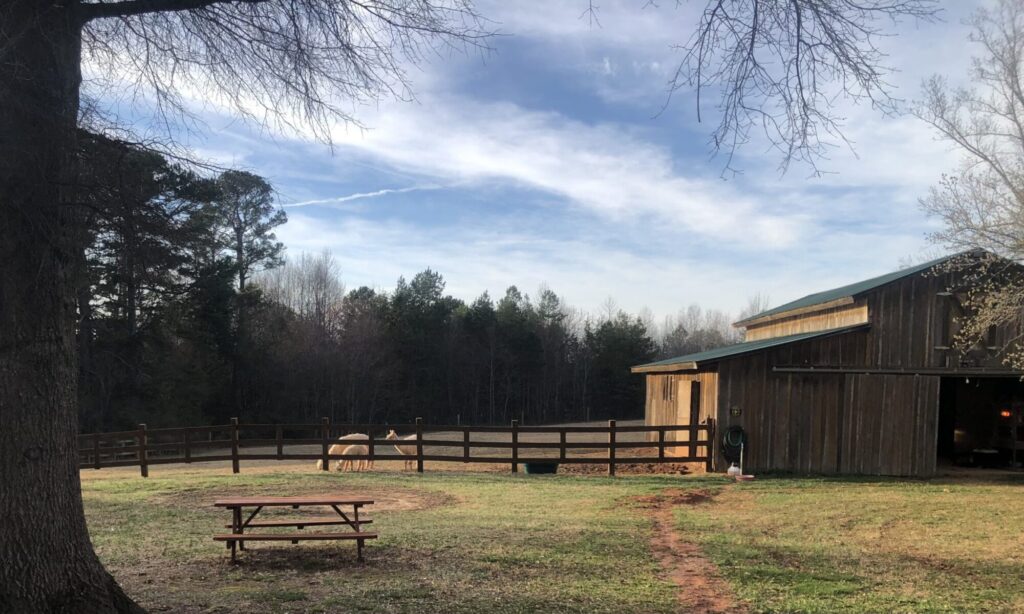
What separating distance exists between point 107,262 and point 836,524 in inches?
385

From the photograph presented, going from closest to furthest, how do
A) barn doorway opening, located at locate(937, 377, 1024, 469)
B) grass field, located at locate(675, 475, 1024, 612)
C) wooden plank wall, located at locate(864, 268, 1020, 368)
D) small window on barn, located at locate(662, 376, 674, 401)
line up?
grass field, located at locate(675, 475, 1024, 612), wooden plank wall, located at locate(864, 268, 1020, 368), barn doorway opening, located at locate(937, 377, 1024, 469), small window on barn, located at locate(662, 376, 674, 401)

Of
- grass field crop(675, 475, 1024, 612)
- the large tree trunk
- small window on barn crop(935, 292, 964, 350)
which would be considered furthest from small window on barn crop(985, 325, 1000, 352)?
the large tree trunk

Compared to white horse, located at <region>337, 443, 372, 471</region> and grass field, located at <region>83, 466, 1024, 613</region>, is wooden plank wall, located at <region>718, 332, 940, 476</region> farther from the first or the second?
white horse, located at <region>337, 443, 372, 471</region>

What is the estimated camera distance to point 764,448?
50.6 ft

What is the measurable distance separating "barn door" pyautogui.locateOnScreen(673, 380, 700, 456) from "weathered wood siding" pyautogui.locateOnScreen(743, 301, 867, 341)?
407 centimetres

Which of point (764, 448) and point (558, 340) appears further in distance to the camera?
point (558, 340)

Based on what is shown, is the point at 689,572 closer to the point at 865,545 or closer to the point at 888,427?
the point at 865,545

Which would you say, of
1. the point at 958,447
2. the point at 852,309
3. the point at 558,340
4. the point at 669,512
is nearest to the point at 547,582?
the point at 669,512

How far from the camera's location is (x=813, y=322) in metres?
19.4

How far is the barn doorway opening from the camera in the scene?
18141 millimetres

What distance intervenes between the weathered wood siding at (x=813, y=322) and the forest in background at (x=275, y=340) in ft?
39.8

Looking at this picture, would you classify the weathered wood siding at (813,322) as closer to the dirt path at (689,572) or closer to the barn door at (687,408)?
the barn door at (687,408)

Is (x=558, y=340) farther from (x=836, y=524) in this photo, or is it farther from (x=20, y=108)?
(x=20, y=108)

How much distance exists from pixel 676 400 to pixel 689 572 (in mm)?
13439
